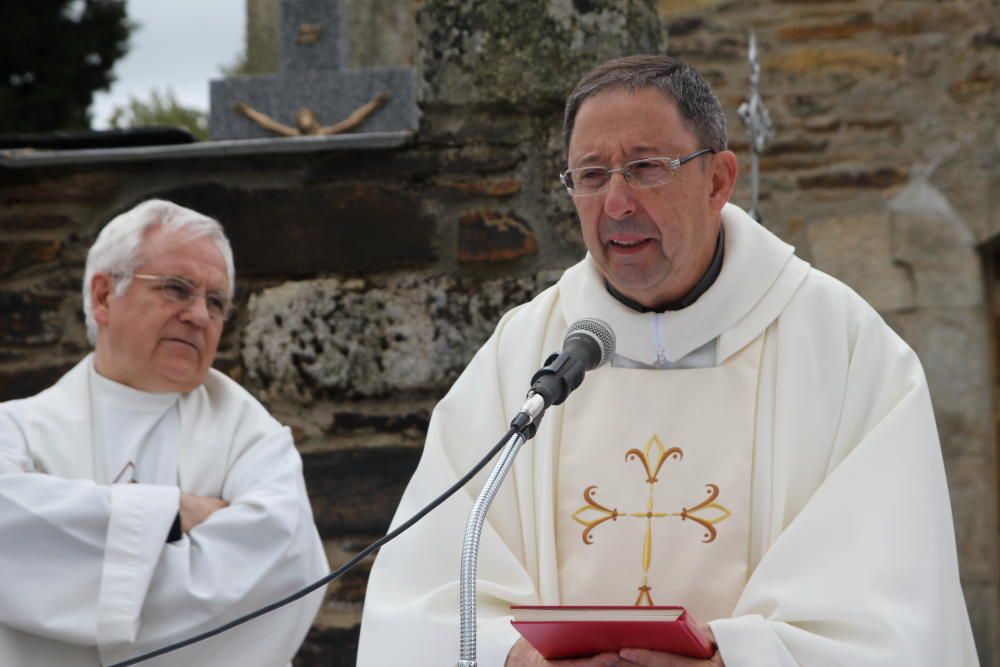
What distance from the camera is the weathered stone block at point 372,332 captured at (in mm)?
4684

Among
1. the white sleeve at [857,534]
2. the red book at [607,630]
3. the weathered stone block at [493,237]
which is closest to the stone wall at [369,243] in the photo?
the weathered stone block at [493,237]

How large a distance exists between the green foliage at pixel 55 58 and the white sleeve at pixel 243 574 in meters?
15.3

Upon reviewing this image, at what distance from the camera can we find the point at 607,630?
2.63 m

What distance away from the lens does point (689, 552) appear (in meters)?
3.11

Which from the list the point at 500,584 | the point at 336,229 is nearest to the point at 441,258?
the point at 336,229

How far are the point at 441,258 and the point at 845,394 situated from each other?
193 cm

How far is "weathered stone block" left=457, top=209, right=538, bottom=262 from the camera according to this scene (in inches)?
185

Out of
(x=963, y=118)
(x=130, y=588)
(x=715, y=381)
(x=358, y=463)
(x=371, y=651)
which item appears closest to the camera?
(x=371, y=651)

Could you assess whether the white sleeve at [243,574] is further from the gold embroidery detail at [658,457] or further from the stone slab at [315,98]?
the stone slab at [315,98]

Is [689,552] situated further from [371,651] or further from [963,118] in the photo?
[963,118]

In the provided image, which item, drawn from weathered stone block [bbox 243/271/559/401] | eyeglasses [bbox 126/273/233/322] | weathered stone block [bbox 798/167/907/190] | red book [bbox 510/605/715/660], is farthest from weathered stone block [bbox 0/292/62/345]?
weathered stone block [bbox 798/167/907/190]

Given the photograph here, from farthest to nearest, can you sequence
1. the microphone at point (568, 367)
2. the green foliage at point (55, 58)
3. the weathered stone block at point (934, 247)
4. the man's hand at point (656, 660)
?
the green foliage at point (55, 58)
the weathered stone block at point (934, 247)
the man's hand at point (656, 660)
the microphone at point (568, 367)

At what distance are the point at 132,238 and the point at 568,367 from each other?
5.94 ft

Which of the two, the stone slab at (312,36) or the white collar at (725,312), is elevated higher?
the stone slab at (312,36)
